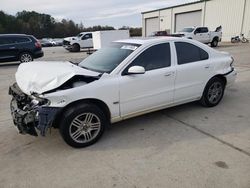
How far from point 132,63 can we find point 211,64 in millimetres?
1929

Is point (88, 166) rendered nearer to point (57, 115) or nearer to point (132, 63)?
point (57, 115)

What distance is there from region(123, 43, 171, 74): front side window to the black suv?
430 inches

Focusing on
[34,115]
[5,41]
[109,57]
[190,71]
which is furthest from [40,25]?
[34,115]

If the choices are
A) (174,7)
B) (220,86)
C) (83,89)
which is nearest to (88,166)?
(83,89)

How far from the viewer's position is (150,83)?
160 inches

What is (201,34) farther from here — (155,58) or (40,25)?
(40,25)

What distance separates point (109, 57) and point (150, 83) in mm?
880

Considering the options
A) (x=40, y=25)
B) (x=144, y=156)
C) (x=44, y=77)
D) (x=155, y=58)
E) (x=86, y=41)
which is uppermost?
(x=40, y=25)

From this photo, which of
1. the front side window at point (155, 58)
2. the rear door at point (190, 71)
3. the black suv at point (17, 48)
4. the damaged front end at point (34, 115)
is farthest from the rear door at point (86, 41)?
the damaged front end at point (34, 115)

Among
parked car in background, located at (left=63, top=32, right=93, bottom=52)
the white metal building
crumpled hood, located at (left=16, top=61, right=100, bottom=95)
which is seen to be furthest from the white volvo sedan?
the white metal building

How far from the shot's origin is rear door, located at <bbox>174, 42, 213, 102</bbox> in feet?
14.7

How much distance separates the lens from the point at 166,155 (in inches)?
133

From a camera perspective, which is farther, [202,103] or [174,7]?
[174,7]

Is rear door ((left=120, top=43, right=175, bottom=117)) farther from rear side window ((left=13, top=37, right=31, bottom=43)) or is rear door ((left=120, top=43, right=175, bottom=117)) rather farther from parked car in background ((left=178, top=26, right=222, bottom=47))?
parked car in background ((left=178, top=26, right=222, bottom=47))
